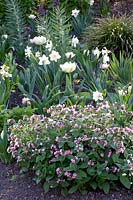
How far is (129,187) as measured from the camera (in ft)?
10.6

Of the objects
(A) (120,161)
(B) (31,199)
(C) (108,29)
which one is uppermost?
(C) (108,29)

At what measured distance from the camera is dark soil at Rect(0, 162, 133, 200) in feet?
10.8

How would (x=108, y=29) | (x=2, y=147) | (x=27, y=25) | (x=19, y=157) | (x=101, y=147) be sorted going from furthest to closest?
(x=27, y=25) → (x=108, y=29) → (x=2, y=147) → (x=19, y=157) → (x=101, y=147)

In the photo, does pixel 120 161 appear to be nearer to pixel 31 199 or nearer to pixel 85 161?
pixel 85 161

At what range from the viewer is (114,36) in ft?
17.7

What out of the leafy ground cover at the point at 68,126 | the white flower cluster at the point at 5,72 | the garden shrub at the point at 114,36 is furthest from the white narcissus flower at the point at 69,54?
the garden shrub at the point at 114,36

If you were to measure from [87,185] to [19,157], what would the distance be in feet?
1.67

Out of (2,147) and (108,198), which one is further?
(2,147)

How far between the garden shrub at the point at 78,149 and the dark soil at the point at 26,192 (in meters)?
0.06

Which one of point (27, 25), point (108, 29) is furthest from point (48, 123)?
point (27, 25)

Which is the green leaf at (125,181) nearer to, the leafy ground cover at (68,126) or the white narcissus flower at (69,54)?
the leafy ground cover at (68,126)

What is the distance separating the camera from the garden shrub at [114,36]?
5.42m

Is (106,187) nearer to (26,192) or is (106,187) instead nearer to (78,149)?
(78,149)

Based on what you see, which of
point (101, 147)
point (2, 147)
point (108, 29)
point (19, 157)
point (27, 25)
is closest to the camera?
point (101, 147)
